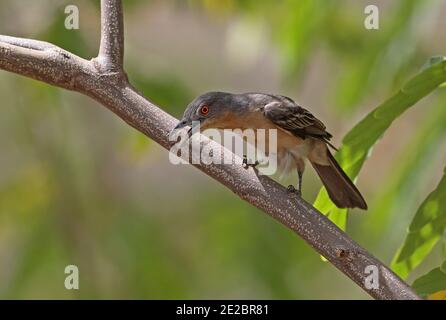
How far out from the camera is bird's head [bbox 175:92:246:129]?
4.05 meters

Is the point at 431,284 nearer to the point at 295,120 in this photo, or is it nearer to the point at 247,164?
the point at 247,164

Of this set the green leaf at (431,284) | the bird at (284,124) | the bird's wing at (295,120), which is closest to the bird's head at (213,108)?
the bird at (284,124)

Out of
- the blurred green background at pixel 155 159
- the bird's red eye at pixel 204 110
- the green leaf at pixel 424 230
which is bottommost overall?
the green leaf at pixel 424 230

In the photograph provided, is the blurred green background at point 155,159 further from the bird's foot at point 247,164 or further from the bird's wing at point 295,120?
the bird's foot at point 247,164

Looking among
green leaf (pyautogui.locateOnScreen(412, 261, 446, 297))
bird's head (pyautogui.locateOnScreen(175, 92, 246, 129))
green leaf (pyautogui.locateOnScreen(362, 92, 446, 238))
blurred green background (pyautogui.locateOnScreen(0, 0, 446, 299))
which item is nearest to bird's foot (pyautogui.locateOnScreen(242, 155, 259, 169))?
bird's head (pyautogui.locateOnScreen(175, 92, 246, 129))

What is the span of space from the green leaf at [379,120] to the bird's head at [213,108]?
3.39 feet

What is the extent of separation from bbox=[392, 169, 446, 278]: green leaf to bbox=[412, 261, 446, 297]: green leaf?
0.18 m

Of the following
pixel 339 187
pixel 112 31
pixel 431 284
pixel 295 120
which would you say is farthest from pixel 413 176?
pixel 112 31

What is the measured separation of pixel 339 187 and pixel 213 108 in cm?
74

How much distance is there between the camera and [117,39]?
294 cm

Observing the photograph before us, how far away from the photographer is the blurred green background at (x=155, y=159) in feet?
16.0

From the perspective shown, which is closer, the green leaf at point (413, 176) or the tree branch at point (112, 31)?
the tree branch at point (112, 31)

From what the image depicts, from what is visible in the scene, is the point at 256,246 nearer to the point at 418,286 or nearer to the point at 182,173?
the point at 182,173

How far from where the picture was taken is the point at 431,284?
2.79m
